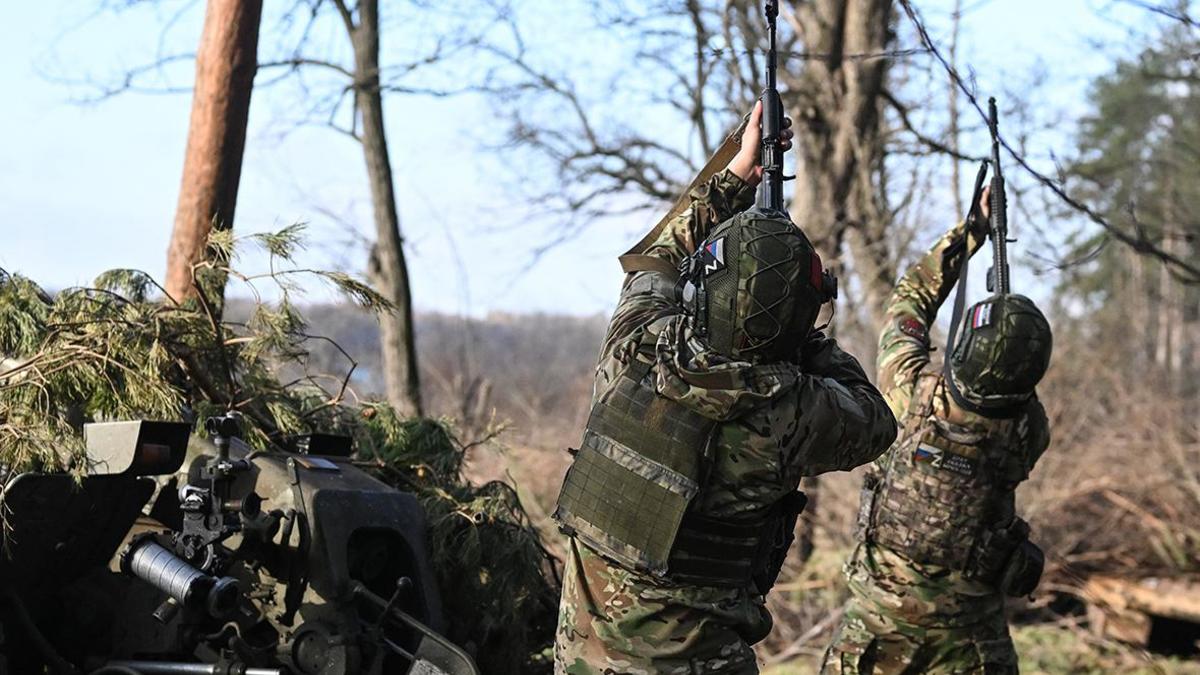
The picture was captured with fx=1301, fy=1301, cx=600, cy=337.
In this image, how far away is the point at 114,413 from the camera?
16.5ft

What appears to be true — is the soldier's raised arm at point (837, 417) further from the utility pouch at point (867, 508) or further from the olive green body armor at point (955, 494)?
the utility pouch at point (867, 508)

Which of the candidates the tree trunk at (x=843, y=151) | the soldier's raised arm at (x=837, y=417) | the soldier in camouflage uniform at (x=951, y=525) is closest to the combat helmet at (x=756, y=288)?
the soldier's raised arm at (x=837, y=417)

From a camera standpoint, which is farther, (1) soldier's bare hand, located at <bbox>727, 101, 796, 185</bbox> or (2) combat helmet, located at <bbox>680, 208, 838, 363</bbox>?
(1) soldier's bare hand, located at <bbox>727, 101, 796, 185</bbox>

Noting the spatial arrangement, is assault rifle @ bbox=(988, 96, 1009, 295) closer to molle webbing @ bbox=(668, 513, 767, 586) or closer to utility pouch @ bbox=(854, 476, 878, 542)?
utility pouch @ bbox=(854, 476, 878, 542)

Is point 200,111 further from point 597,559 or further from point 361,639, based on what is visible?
point 597,559

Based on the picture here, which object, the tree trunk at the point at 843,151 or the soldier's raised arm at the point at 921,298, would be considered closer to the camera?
the soldier's raised arm at the point at 921,298

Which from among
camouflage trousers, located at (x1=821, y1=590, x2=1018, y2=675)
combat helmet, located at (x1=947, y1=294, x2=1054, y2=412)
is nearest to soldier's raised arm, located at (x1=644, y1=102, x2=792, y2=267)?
combat helmet, located at (x1=947, y1=294, x2=1054, y2=412)

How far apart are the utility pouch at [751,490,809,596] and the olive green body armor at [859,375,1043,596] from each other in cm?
158

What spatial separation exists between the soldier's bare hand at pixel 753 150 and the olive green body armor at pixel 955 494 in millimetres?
1696

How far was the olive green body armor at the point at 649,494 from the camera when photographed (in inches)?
142

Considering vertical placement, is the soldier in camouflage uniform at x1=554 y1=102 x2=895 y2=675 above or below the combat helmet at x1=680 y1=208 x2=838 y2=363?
below

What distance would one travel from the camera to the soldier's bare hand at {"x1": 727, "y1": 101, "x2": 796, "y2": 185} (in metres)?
4.19

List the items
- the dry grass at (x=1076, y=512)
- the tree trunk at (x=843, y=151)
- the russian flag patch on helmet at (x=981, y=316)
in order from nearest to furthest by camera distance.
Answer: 1. the russian flag patch on helmet at (x=981, y=316)
2. the dry grass at (x=1076, y=512)
3. the tree trunk at (x=843, y=151)

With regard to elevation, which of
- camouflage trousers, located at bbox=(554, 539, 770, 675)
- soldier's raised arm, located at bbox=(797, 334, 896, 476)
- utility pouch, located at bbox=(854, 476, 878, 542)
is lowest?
camouflage trousers, located at bbox=(554, 539, 770, 675)
